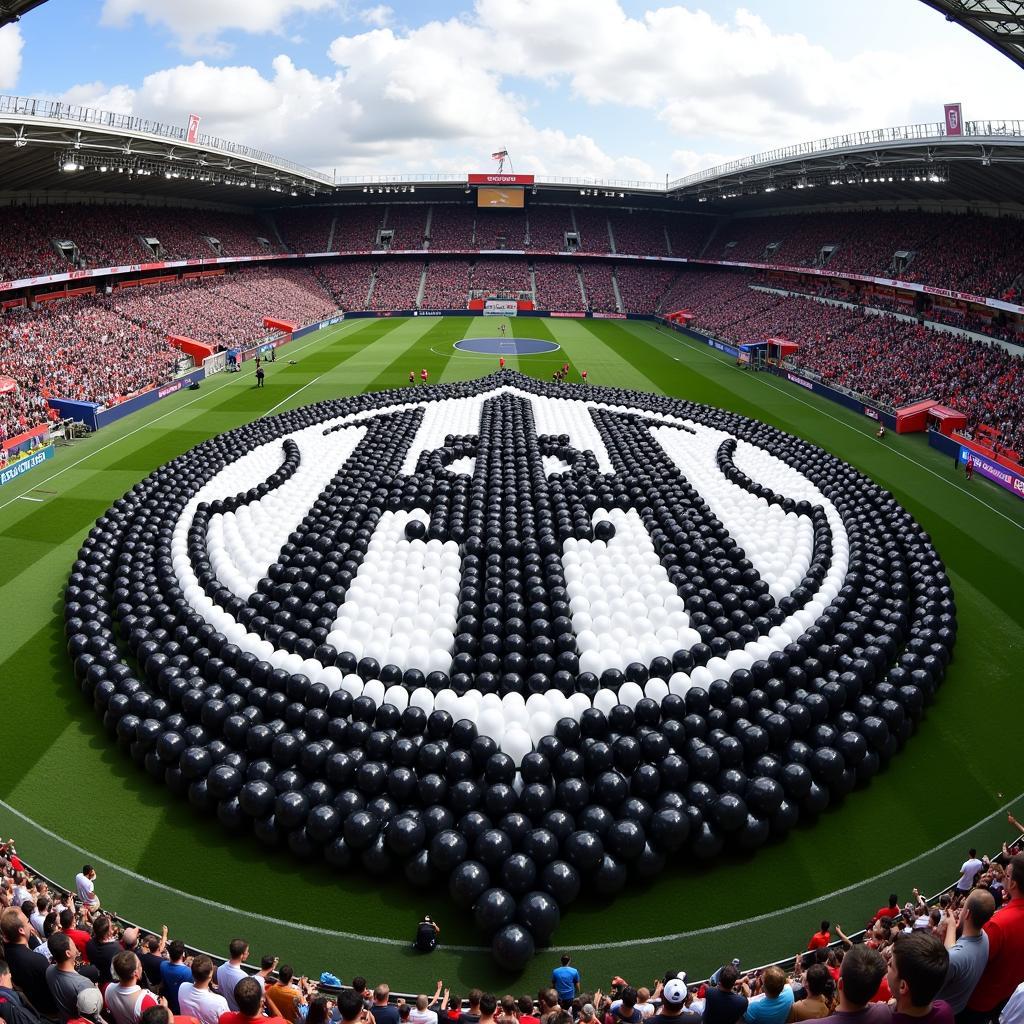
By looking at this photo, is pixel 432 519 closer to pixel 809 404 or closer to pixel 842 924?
pixel 842 924

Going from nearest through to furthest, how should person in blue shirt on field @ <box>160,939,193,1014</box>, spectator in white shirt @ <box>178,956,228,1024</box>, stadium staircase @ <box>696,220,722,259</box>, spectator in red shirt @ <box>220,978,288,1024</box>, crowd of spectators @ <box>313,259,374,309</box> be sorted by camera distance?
spectator in red shirt @ <box>220,978,288,1024</box> → spectator in white shirt @ <box>178,956,228,1024</box> → person in blue shirt on field @ <box>160,939,193,1014</box> → crowd of spectators @ <box>313,259,374,309</box> → stadium staircase @ <box>696,220,722,259</box>

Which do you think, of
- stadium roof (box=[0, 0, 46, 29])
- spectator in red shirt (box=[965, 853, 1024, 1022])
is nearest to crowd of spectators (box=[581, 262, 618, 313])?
stadium roof (box=[0, 0, 46, 29])

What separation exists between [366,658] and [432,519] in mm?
7171

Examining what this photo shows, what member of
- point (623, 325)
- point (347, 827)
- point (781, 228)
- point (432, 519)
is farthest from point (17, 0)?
point (781, 228)

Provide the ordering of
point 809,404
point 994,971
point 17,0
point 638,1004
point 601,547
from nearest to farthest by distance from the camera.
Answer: point 994,971, point 638,1004, point 601,547, point 17,0, point 809,404

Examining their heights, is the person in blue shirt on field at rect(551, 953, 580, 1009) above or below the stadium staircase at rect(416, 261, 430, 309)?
below

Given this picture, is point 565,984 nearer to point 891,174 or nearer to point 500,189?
point 891,174

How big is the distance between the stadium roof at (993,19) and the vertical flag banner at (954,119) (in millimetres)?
16245

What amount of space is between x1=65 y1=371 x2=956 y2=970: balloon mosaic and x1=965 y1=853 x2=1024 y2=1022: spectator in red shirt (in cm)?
642

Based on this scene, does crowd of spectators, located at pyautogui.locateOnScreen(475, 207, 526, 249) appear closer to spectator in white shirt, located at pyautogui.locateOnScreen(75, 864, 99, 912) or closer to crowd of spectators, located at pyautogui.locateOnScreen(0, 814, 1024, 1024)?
spectator in white shirt, located at pyautogui.locateOnScreen(75, 864, 99, 912)

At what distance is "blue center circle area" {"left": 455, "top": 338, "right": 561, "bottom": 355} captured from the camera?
210 feet

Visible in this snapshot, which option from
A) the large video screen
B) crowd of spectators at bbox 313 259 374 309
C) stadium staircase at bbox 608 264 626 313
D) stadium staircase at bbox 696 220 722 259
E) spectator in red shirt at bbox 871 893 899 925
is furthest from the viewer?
the large video screen

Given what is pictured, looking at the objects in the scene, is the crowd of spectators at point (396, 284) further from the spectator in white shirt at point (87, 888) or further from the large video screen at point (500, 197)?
the spectator in white shirt at point (87, 888)

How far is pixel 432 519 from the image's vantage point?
22.2 meters
